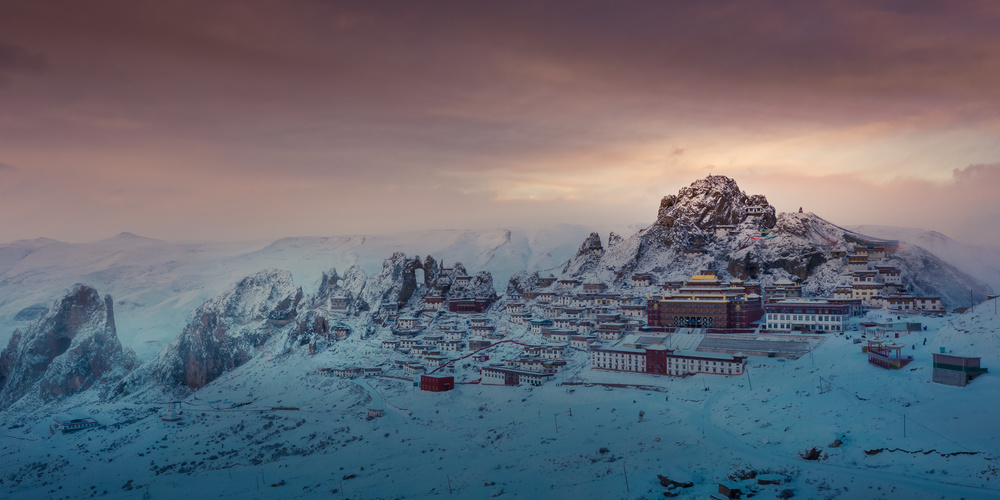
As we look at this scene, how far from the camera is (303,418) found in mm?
74750

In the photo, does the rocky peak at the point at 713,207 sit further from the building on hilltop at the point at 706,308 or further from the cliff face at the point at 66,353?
the cliff face at the point at 66,353

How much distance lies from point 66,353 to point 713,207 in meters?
115

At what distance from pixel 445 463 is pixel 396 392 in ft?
88.2

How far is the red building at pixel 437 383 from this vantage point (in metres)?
77.8

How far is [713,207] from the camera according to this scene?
122m

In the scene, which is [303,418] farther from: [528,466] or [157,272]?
[157,272]

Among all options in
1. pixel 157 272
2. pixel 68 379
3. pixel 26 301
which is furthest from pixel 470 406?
pixel 157 272

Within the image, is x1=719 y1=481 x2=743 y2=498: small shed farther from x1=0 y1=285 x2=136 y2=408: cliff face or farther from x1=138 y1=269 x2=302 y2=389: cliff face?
x1=0 y1=285 x2=136 y2=408: cliff face

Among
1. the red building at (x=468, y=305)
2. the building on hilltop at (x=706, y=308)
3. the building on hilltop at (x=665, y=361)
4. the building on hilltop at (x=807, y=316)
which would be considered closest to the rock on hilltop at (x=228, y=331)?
the red building at (x=468, y=305)

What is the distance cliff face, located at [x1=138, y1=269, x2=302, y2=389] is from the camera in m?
103

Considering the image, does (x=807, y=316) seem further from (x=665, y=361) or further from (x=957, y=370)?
(x=957, y=370)

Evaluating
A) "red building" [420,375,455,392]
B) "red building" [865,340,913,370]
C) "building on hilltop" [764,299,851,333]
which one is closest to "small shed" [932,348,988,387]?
"red building" [865,340,913,370]

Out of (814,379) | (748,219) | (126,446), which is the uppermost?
(748,219)

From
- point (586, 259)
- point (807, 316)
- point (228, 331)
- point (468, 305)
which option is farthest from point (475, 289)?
point (807, 316)
